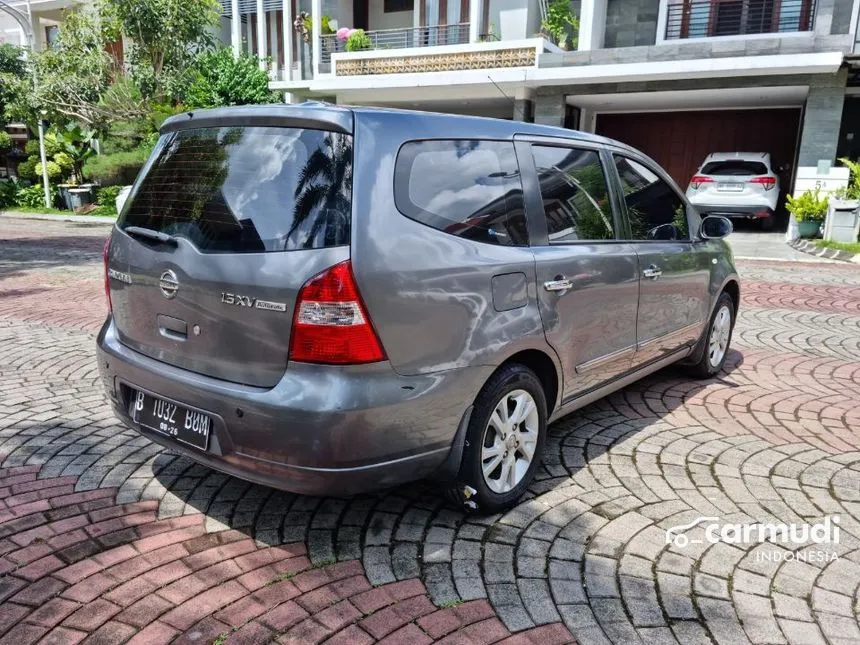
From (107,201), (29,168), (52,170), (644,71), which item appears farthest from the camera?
(29,168)

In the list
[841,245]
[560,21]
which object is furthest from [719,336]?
[560,21]

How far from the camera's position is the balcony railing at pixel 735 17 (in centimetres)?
1848

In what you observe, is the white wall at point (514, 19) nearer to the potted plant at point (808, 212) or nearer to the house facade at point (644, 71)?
the house facade at point (644, 71)

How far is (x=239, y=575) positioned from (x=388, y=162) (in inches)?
67.4

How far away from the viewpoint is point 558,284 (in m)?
3.30

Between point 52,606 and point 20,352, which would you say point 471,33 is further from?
point 52,606

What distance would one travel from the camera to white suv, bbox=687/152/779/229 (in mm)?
16156

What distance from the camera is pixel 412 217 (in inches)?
107

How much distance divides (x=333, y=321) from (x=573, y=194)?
5.58 feet

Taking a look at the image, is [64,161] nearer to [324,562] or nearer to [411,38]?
[411,38]

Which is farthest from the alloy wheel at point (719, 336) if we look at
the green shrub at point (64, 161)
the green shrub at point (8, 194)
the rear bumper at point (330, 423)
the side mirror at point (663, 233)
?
the green shrub at point (8, 194)

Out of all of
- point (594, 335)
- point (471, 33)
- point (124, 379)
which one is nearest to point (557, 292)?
point (594, 335)

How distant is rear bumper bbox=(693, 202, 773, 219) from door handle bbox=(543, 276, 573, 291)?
1410 centimetres

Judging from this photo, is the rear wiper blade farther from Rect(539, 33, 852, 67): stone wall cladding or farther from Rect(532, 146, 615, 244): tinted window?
Rect(539, 33, 852, 67): stone wall cladding
